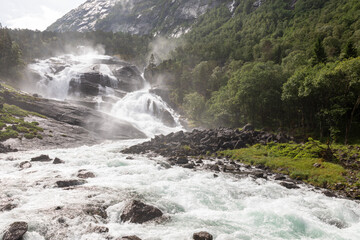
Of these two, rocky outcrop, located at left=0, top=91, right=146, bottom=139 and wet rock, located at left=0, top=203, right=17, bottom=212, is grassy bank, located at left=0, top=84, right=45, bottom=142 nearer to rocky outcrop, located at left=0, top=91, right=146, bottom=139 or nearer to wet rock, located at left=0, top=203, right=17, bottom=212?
rocky outcrop, located at left=0, top=91, right=146, bottom=139

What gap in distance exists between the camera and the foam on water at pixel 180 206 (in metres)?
11.6

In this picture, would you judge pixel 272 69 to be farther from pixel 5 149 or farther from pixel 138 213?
pixel 5 149

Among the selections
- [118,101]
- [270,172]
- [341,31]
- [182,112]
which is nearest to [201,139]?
[270,172]

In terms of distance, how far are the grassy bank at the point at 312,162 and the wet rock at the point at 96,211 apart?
68.0 ft

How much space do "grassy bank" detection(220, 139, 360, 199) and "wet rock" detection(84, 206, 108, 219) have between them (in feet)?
68.0

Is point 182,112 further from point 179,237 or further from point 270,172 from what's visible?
point 179,237

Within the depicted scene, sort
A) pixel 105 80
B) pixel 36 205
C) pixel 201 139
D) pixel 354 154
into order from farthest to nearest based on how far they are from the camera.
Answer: pixel 105 80
pixel 201 139
pixel 354 154
pixel 36 205

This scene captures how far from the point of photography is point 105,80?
104 metres

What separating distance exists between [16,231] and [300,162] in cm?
2952

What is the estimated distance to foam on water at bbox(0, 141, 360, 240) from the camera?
38.0ft

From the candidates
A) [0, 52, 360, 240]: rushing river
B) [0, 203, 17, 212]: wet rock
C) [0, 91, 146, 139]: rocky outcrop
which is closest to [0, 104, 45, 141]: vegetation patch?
[0, 91, 146, 139]: rocky outcrop

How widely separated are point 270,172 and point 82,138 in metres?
40.4

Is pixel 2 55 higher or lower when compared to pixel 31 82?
higher

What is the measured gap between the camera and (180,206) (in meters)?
15.1
